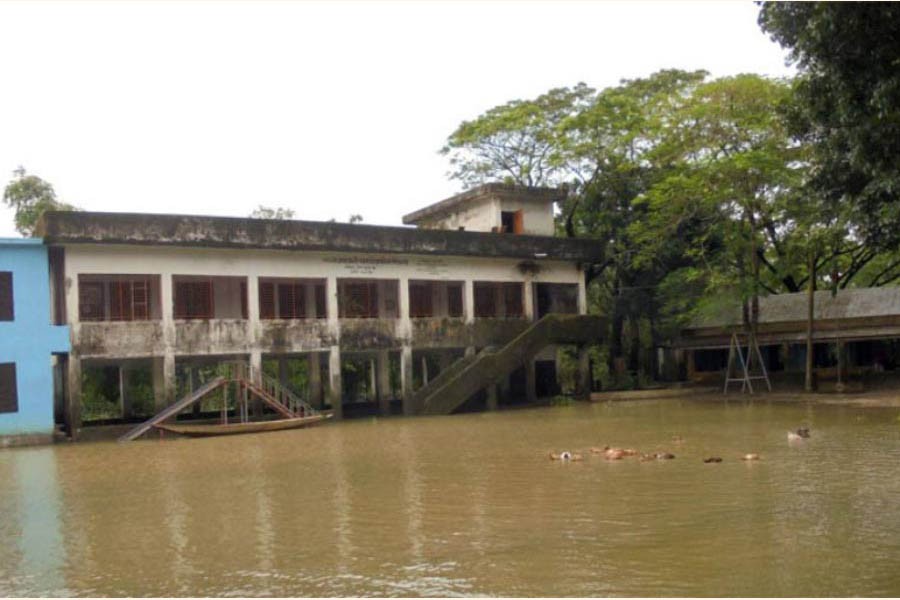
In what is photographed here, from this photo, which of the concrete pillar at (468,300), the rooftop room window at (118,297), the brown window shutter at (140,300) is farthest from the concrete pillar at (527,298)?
the brown window shutter at (140,300)

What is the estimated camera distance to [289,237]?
82.5ft

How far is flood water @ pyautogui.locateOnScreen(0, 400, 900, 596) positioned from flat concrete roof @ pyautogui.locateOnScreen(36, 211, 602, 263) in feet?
Answer: 23.8

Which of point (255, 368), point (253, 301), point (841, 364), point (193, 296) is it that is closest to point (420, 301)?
point (253, 301)

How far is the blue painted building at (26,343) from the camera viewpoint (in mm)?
21312

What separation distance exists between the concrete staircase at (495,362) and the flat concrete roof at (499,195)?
462cm

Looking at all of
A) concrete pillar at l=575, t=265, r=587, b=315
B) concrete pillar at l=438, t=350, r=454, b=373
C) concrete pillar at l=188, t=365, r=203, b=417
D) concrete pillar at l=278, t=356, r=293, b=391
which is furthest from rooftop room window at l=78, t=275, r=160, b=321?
concrete pillar at l=575, t=265, r=587, b=315

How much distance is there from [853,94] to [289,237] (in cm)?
1860

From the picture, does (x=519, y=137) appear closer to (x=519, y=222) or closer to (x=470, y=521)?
(x=519, y=222)

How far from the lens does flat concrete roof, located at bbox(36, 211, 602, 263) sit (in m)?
22.0

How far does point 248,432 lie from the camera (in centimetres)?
2222

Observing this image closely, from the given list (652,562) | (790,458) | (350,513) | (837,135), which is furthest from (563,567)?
(790,458)

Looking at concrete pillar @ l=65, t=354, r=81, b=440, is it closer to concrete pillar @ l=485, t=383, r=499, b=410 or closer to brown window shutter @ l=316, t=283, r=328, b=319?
brown window shutter @ l=316, t=283, r=328, b=319

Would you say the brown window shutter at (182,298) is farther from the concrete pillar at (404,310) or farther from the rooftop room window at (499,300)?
the rooftop room window at (499,300)

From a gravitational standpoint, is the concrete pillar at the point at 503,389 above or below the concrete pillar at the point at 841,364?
below
